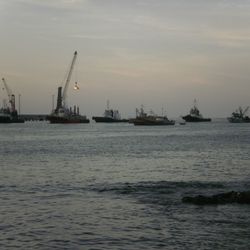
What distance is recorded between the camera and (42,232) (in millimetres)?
21328

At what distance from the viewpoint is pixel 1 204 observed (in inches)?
1118

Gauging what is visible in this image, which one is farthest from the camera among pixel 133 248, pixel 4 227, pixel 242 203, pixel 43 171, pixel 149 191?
pixel 43 171

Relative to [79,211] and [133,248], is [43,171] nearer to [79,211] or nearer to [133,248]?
[79,211]

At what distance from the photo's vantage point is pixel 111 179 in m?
42.4

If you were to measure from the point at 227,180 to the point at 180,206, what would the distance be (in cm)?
1430

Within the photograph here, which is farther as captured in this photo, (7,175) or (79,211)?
(7,175)

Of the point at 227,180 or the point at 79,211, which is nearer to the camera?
the point at 79,211

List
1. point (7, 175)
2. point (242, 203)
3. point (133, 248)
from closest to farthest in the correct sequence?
point (133, 248) → point (242, 203) → point (7, 175)

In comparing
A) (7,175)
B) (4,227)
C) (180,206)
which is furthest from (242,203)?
(7,175)

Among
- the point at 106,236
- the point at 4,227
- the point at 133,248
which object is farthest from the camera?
the point at 4,227

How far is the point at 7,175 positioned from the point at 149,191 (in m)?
15.9

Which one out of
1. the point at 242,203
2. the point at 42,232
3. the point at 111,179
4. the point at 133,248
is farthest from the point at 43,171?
the point at 133,248

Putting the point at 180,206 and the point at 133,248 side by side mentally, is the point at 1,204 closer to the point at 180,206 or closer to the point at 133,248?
the point at 180,206

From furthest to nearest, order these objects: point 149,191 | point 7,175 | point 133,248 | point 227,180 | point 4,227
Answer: point 7,175, point 227,180, point 149,191, point 4,227, point 133,248
